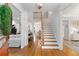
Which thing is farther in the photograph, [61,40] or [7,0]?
[61,40]

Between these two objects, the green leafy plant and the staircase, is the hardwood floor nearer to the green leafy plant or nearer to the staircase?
the staircase

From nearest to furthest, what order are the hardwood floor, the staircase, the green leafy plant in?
the green leafy plant → the hardwood floor → the staircase

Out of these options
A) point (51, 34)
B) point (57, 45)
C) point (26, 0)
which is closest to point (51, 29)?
point (51, 34)

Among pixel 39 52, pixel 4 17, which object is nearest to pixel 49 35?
pixel 39 52

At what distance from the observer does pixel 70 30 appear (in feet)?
29.7

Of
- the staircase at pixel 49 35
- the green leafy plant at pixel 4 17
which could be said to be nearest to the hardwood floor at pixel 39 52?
the staircase at pixel 49 35

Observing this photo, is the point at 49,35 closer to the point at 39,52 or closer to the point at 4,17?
the point at 39,52

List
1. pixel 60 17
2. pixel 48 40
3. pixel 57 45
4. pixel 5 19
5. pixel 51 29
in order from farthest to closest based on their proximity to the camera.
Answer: pixel 51 29 < pixel 48 40 < pixel 57 45 < pixel 60 17 < pixel 5 19

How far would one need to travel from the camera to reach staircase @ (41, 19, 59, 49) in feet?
23.7

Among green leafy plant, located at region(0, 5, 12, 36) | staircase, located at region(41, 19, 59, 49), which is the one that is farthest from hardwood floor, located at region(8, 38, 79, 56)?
green leafy plant, located at region(0, 5, 12, 36)

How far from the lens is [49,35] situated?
7941 mm

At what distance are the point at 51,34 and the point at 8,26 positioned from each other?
605 centimetres

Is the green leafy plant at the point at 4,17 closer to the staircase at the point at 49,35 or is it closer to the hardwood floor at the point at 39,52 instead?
the hardwood floor at the point at 39,52

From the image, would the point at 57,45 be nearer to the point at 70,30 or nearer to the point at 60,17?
the point at 60,17
